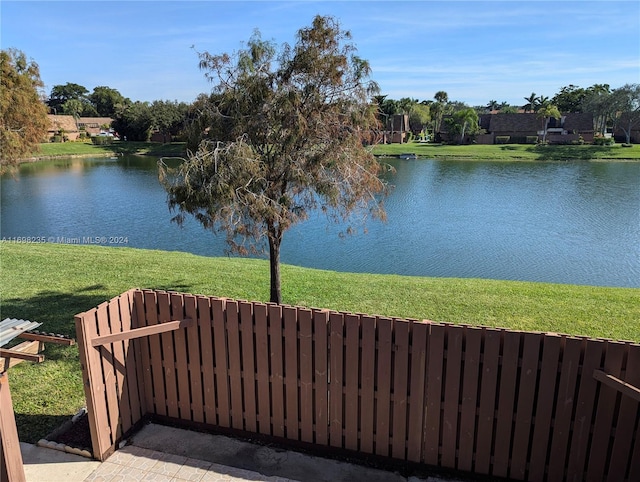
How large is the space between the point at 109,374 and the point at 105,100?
13661cm

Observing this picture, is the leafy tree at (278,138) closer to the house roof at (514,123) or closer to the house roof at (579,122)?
the house roof at (514,123)

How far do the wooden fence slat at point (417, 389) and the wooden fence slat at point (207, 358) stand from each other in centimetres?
154

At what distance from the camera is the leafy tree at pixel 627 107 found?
72625 millimetres

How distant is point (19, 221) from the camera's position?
23.6m

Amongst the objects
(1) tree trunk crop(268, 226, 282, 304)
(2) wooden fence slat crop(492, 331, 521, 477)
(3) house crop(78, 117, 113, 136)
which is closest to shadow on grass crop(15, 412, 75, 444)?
(1) tree trunk crop(268, 226, 282, 304)

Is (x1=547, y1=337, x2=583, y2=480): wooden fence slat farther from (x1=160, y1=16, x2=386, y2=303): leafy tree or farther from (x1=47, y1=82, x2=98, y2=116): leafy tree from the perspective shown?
(x1=47, y1=82, x2=98, y2=116): leafy tree

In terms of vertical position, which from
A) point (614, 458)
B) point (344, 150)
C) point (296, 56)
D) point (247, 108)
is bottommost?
point (614, 458)

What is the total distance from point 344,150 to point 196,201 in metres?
2.36

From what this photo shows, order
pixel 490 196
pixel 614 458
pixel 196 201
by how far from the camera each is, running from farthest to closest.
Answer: pixel 490 196, pixel 196 201, pixel 614 458

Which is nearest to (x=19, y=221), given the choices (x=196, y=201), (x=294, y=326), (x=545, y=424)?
(x=196, y=201)

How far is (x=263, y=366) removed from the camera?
15.1ft

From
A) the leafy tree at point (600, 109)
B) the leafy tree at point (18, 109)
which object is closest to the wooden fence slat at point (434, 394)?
the leafy tree at point (18, 109)

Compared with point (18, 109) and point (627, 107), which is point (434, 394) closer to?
point (18, 109)

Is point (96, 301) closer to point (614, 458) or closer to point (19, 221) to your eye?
point (614, 458)
